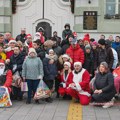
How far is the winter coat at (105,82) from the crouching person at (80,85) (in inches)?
14.2

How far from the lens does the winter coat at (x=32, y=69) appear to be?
12.0 metres

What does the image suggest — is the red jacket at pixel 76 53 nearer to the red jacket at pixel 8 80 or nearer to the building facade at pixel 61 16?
the red jacket at pixel 8 80

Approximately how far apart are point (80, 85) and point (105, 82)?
75 cm

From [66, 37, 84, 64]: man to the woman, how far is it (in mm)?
1318

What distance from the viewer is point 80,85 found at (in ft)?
39.0

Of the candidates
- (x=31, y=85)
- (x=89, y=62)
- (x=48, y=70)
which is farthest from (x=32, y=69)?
(x=89, y=62)

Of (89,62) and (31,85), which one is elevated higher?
(89,62)

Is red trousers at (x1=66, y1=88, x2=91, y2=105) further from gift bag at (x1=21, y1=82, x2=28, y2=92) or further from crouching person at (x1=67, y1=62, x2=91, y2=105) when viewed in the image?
gift bag at (x1=21, y1=82, x2=28, y2=92)

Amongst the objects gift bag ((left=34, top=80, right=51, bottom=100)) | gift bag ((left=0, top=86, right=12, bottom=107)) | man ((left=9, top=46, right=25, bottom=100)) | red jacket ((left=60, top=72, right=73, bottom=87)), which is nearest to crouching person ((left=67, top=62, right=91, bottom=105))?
red jacket ((left=60, top=72, right=73, bottom=87))

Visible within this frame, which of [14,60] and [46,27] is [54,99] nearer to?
[14,60]

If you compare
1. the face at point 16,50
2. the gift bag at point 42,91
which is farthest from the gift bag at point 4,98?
Answer: the face at point 16,50

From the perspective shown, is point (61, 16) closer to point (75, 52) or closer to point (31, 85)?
point (75, 52)

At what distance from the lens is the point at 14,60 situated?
40.9ft

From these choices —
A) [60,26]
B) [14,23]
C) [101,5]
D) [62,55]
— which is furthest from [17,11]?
[62,55]
